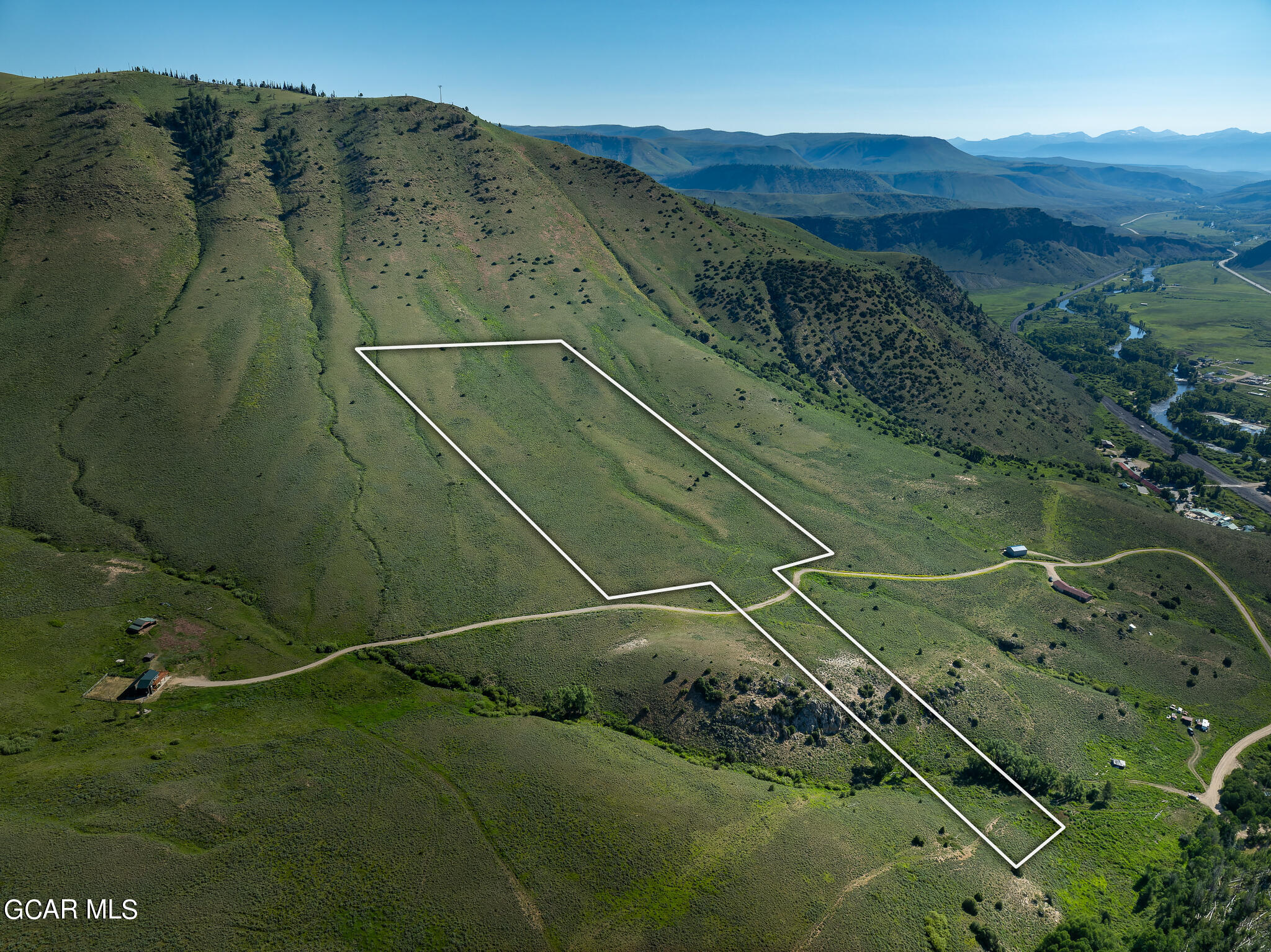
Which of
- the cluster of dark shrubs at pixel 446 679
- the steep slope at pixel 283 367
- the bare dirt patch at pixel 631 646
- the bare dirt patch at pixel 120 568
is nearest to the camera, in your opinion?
the cluster of dark shrubs at pixel 446 679

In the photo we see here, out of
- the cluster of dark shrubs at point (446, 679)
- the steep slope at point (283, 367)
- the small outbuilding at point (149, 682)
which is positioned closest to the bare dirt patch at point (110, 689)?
the small outbuilding at point (149, 682)

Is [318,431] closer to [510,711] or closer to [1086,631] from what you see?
[510,711]

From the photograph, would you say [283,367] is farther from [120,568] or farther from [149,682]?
[149,682]

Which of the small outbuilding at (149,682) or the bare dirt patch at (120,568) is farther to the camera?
the bare dirt patch at (120,568)

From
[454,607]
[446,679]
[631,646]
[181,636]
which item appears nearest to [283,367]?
[181,636]

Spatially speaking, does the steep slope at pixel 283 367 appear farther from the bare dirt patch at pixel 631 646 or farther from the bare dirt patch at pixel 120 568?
the bare dirt patch at pixel 631 646

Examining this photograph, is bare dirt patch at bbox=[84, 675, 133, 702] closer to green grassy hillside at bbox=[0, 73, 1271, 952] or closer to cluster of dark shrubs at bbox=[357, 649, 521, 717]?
green grassy hillside at bbox=[0, 73, 1271, 952]

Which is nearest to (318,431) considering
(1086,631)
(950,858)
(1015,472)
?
(950,858)

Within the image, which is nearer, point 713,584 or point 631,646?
point 713,584
